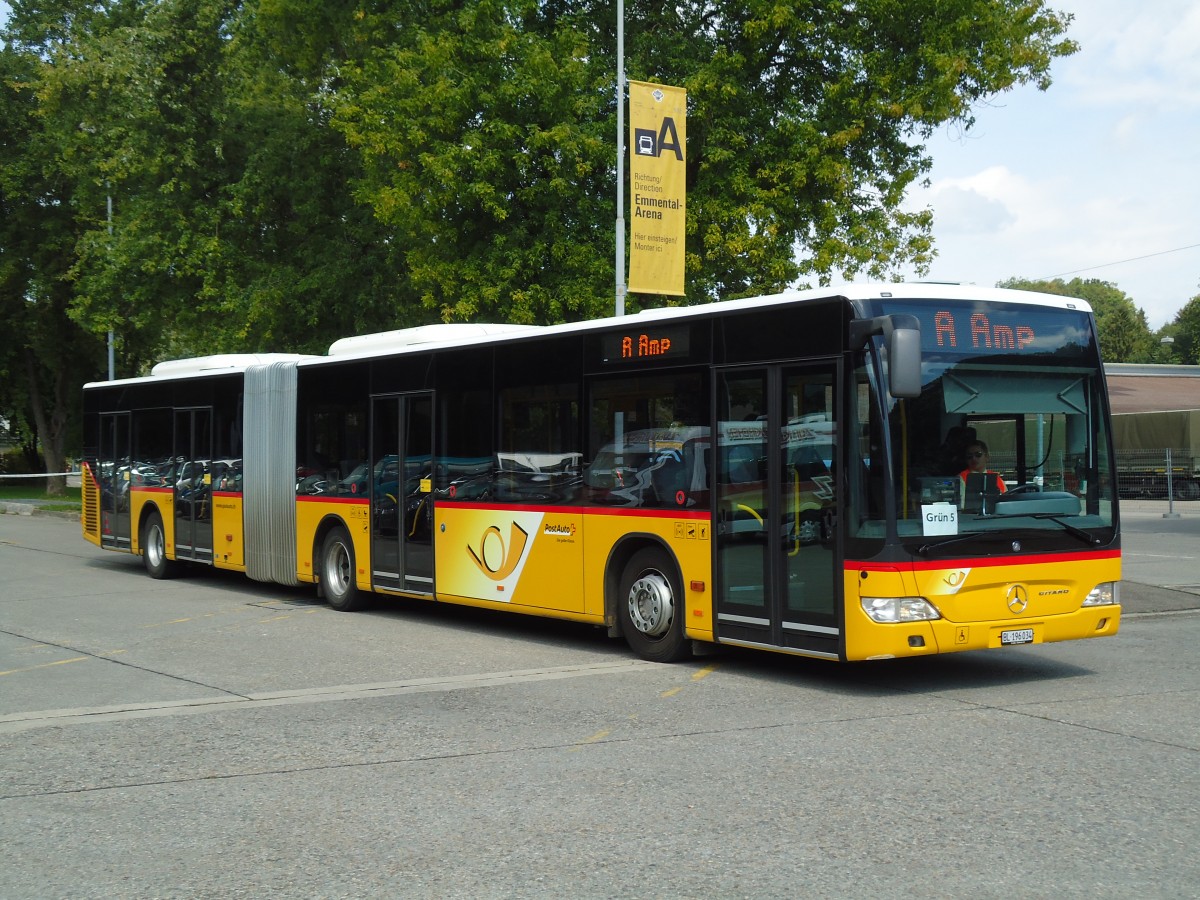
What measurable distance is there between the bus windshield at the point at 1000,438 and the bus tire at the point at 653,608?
225 centimetres

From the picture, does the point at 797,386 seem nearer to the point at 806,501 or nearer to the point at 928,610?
the point at 806,501

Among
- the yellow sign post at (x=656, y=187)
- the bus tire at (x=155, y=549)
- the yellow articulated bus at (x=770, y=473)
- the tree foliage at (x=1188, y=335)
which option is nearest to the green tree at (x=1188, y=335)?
the tree foliage at (x=1188, y=335)

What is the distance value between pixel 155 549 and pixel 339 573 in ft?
18.0

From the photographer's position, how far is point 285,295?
29.0 metres

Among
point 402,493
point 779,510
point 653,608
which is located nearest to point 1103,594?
point 779,510

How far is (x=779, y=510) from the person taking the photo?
10062 mm

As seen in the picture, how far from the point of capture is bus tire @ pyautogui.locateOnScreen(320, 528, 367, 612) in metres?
15.8

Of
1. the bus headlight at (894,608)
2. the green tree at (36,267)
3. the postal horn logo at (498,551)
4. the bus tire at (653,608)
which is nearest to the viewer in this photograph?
the bus headlight at (894,608)

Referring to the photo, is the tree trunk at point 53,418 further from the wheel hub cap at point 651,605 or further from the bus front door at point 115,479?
the wheel hub cap at point 651,605

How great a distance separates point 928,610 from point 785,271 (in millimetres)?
14276

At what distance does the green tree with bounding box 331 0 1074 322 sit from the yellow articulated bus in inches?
319

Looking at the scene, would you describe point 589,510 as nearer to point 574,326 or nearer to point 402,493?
point 574,326

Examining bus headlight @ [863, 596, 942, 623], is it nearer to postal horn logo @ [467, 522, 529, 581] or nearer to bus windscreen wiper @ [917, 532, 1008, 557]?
bus windscreen wiper @ [917, 532, 1008, 557]

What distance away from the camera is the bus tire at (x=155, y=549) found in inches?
788
